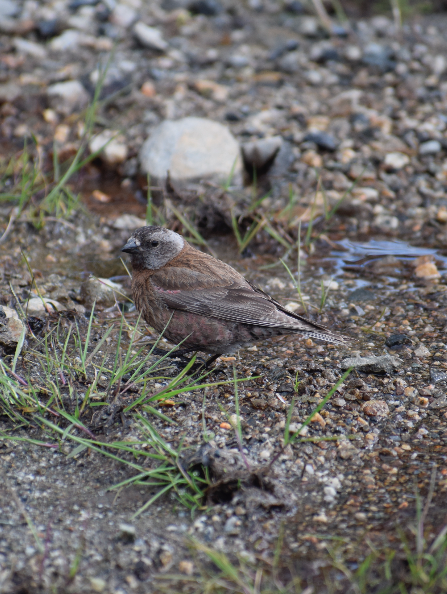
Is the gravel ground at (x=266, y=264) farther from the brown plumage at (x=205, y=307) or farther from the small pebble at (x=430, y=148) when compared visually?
the brown plumage at (x=205, y=307)

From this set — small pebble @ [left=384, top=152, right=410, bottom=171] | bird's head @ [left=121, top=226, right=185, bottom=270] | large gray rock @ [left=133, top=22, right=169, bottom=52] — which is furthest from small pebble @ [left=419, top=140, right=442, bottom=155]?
large gray rock @ [left=133, top=22, right=169, bottom=52]

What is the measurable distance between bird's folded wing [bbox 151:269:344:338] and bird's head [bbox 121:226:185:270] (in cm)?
18

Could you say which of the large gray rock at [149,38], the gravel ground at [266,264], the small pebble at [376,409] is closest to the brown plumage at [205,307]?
the gravel ground at [266,264]

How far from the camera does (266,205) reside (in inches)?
258

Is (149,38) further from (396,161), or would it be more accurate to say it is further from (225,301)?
(225,301)

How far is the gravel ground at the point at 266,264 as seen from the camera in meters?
2.99

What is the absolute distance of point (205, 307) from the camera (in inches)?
177

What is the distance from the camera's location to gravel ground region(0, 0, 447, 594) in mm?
2990

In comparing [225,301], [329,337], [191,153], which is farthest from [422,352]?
[191,153]

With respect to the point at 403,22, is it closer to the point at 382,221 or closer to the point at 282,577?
the point at 382,221

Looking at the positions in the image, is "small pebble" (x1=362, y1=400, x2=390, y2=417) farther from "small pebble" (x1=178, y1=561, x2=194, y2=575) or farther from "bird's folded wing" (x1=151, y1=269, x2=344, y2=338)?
"small pebble" (x1=178, y1=561, x2=194, y2=575)

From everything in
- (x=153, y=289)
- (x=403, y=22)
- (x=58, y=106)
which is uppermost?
(x=403, y=22)

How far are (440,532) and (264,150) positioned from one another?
4.93 m

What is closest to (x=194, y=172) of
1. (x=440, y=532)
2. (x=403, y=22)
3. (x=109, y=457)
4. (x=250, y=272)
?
(x=250, y=272)
